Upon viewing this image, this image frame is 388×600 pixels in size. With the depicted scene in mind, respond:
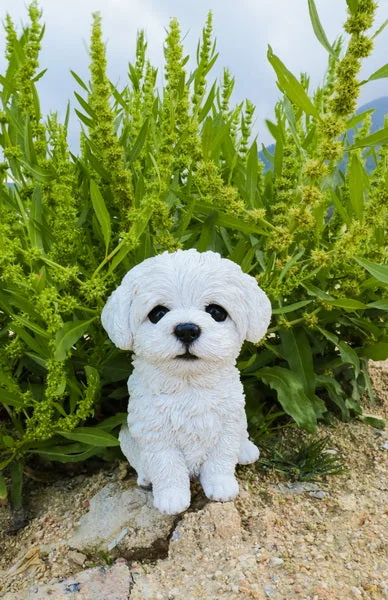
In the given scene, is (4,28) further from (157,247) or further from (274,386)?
(274,386)

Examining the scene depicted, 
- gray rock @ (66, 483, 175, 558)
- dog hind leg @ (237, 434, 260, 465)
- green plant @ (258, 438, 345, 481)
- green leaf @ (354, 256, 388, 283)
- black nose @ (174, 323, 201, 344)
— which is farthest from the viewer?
green plant @ (258, 438, 345, 481)

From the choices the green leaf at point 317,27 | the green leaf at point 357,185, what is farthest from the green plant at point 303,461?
the green leaf at point 317,27

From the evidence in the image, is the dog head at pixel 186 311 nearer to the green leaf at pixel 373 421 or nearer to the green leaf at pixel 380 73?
the green leaf at pixel 380 73

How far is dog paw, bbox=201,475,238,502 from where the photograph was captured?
149cm

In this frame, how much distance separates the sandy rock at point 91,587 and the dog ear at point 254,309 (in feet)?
2.15

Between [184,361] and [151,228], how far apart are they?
0.58 metres

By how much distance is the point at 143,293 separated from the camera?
1349 mm

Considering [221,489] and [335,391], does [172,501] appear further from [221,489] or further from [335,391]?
[335,391]

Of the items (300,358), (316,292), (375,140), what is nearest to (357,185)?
(375,140)

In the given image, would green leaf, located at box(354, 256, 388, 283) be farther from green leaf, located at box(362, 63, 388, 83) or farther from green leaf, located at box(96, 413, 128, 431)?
green leaf, located at box(96, 413, 128, 431)

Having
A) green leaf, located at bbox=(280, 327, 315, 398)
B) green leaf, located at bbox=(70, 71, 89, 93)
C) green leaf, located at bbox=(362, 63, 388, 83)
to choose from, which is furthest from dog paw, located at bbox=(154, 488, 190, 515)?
green leaf, located at bbox=(70, 71, 89, 93)

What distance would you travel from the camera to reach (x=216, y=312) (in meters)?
1.38

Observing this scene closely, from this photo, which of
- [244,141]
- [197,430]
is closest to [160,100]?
[244,141]

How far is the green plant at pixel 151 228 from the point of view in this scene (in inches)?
57.0
